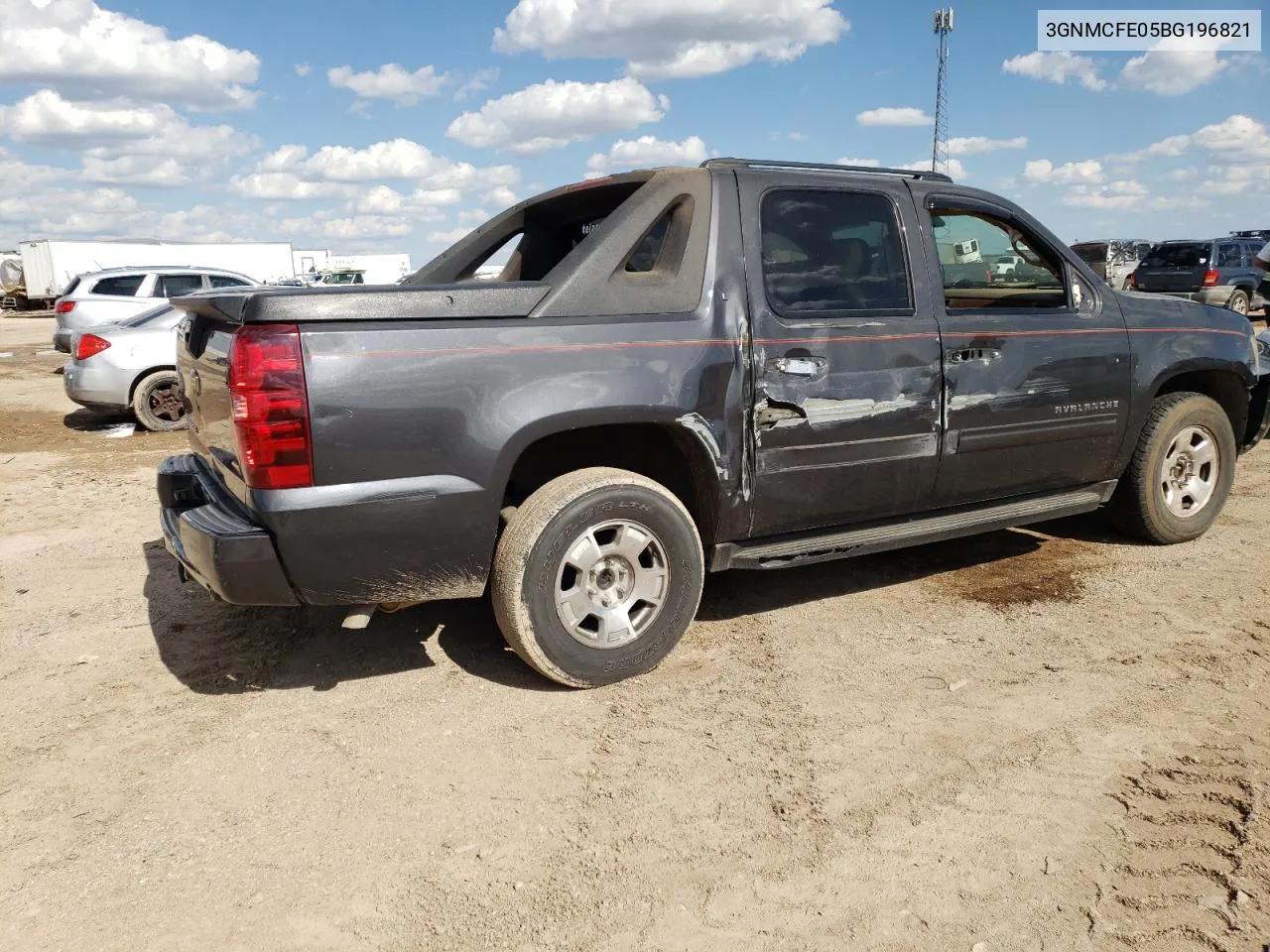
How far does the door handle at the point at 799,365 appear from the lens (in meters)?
3.77

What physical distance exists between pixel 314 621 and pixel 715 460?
204cm

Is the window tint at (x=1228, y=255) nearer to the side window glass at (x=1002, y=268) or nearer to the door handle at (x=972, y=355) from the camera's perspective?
the side window glass at (x=1002, y=268)

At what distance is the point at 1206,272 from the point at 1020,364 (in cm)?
1672

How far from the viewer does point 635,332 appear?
11.6ft

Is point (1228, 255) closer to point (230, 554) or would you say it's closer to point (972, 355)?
point (972, 355)

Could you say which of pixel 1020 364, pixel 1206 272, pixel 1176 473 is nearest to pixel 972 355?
pixel 1020 364

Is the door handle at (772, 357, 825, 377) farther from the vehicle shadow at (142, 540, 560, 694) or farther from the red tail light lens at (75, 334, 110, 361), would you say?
the red tail light lens at (75, 334, 110, 361)

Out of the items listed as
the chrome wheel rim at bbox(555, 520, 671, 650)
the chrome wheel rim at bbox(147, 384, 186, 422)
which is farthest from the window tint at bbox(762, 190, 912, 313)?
the chrome wheel rim at bbox(147, 384, 186, 422)

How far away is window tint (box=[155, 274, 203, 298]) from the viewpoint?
13867 mm

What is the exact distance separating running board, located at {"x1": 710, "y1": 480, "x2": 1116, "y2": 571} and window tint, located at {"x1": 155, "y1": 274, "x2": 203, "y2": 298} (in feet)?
40.5

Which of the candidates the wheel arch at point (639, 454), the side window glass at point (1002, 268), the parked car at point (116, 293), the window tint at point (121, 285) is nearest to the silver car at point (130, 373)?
the parked car at point (116, 293)

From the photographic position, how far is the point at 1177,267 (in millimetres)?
18641

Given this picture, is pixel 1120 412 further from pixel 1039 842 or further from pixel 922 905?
pixel 922 905

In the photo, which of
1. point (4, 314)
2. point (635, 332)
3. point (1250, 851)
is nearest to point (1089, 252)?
point (635, 332)
